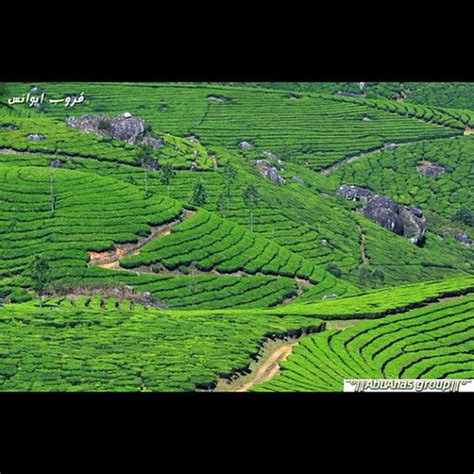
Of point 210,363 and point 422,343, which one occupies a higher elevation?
point 210,363

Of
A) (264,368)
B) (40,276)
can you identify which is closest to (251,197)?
(40,276)

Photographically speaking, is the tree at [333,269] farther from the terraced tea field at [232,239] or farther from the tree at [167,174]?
the tree at [167,174]

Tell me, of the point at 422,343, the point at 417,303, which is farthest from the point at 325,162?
the point at 422,343

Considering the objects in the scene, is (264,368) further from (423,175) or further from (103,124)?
(423,175)

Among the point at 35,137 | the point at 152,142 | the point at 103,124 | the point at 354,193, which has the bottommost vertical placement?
the point at 354,193

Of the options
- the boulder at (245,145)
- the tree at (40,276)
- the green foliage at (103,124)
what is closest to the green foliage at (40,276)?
the tree at (40,276)

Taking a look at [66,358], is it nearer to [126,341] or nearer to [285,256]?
[126,341]

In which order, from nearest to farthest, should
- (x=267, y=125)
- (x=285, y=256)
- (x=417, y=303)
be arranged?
(x=417, y=303)
(x=285, y=256)
(x=267, y=125)
